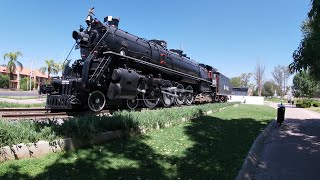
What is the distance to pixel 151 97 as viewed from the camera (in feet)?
54.4

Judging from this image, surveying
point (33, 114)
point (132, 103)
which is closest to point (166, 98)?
point (132, 103)

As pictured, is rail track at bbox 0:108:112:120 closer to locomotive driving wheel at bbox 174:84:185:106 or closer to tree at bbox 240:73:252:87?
locomotive driving wheel at bbox 174:84:185:106

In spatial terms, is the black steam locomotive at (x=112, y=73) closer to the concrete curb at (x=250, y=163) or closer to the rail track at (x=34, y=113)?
the rail track at (x=34, y=113)

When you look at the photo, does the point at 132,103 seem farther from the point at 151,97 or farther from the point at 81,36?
the point at 81,36

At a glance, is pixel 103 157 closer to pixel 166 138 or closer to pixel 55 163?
pixel 55 163

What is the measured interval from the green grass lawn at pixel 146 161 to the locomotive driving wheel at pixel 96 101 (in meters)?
4.29

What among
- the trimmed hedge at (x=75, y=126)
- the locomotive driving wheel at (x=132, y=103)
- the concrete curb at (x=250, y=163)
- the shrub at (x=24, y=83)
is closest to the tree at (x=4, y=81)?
the shrub at (x=24, y=83)

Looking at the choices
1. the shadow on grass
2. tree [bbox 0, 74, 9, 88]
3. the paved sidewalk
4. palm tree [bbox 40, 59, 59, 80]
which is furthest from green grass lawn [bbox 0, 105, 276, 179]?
tree [bbox 0, 74, 9, 88]

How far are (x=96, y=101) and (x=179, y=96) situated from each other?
752cm

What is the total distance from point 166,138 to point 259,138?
12.2 feet

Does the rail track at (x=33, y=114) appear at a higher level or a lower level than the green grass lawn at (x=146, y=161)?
higher

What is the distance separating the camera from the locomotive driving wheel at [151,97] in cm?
1625

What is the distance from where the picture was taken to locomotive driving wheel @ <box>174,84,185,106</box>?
19.7m

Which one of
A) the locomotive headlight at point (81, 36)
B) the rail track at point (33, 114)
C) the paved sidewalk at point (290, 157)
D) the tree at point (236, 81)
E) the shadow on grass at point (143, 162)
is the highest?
the tree at point (236, 81)
